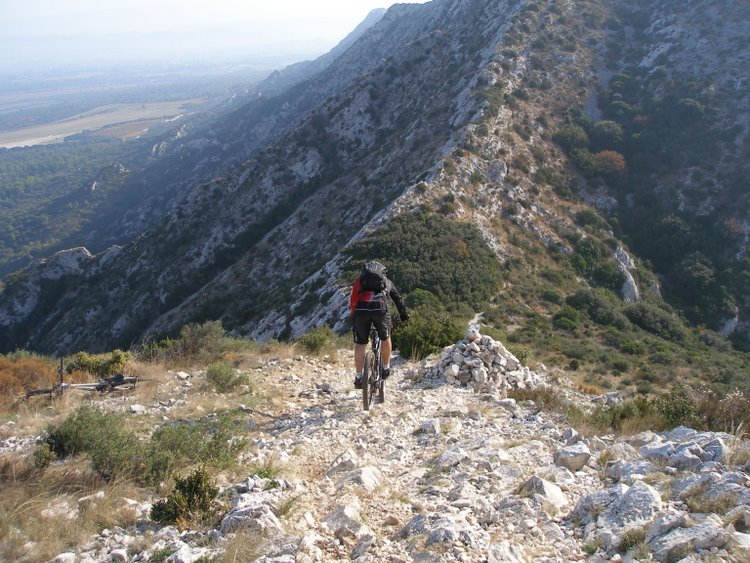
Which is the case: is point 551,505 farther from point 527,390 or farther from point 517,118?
point 517,118

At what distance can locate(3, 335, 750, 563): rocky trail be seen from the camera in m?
3.78

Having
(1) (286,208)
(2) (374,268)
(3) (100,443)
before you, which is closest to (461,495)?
(2) (374,268)

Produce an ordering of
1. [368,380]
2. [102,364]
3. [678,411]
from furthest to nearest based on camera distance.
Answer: [102,364], [368,380], [678,411]

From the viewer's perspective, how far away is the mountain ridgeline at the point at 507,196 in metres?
29.9

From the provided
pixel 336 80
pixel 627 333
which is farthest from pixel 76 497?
pixel 336 80

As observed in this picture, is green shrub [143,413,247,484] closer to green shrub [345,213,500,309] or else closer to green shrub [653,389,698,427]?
green shrub [653,389,698,427]

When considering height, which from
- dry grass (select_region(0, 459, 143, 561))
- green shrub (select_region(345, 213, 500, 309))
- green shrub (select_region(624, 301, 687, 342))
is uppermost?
dry grass (select_region(0, 459, 143, 561))

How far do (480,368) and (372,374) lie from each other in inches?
106

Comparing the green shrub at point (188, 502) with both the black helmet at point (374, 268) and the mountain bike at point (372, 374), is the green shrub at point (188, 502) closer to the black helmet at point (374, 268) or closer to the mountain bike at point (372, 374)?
A: the mountain bike at point (372, 374)

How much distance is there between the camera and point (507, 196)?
34219mm

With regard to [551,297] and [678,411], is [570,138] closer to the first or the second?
[551,297]

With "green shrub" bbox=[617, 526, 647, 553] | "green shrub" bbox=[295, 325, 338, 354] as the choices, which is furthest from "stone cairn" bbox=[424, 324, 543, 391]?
"green shrub" bbox=[617, 526, 647, 553]

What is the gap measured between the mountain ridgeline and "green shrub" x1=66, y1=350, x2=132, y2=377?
12.1 m

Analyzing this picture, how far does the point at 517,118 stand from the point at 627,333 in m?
23.5
